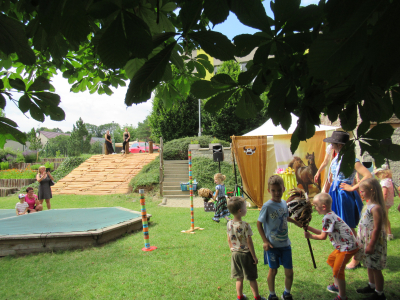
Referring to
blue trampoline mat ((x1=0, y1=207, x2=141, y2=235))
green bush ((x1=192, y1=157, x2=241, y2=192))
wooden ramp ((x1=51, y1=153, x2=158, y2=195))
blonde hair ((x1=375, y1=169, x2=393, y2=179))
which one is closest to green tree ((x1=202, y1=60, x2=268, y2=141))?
wooden ramp ((x1=51, y1=153, x2=158, y2=195))

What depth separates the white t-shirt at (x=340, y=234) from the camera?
9.41ft

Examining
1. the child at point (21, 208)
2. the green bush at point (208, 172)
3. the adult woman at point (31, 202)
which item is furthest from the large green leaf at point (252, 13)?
the green bush at point (208, 172)

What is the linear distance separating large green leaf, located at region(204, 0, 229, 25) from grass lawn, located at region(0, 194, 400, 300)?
3.16 metres

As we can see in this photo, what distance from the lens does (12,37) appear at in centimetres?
103

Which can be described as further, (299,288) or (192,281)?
(192,281)

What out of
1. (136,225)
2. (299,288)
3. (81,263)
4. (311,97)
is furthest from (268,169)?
(311,97)

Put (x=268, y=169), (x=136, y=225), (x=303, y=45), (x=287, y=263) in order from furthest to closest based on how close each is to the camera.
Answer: (x=268, y=169) → (x=136, y=225) → (x=287, y=263) → (x=303, y=45)

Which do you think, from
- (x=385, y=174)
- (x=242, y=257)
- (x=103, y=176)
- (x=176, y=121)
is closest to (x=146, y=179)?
(x=103, y=176)

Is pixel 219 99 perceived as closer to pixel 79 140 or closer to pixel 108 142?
pixel 108 142

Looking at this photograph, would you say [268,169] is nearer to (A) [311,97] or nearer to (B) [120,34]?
A: (A) [311,97]

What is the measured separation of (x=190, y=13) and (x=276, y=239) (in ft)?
8.82

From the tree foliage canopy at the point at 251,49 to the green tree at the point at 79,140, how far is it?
25.2 meters

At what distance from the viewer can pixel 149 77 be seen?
73cm

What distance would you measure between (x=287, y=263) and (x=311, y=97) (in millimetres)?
2168
